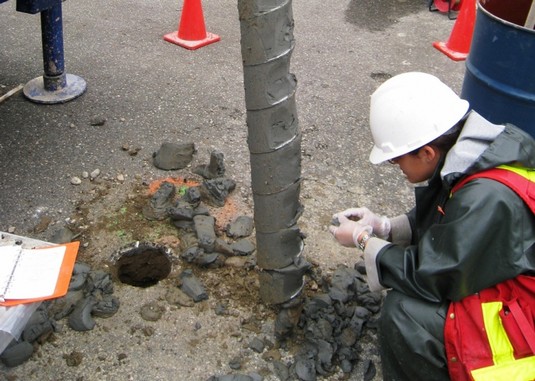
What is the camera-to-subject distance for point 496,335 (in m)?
1.97

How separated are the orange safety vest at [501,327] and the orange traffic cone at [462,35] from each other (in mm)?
3853

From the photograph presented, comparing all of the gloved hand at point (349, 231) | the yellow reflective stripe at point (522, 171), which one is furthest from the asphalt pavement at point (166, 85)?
the yellow reflective stripe at point (522, 171)

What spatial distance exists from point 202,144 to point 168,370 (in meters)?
1.87

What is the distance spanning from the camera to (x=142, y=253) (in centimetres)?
318

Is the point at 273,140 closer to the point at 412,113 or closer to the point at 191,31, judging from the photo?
the point at 412,113

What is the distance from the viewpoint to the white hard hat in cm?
212

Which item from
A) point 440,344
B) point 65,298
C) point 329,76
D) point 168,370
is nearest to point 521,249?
point 440,344

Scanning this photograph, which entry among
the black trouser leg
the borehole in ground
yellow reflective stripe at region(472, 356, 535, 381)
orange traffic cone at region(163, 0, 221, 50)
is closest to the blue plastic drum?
the black trouser leg

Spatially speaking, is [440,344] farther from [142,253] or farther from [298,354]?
[142,253]

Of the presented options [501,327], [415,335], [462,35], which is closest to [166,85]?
[462,35]

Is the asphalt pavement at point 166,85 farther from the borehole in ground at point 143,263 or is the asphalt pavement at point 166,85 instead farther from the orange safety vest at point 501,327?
the orange safety vest at point 501,327

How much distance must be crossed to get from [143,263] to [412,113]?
1.75 m

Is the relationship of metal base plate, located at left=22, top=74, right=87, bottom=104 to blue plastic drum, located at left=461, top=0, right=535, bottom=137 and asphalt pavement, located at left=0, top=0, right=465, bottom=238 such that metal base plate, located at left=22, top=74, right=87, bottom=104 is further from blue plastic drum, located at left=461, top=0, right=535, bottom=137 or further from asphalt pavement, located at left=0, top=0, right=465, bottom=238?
blue plastic drum, located at left=461, top=0, right=535, bottom=137

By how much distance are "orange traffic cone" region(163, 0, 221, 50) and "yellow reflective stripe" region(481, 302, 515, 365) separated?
Answer: 4065 mm
